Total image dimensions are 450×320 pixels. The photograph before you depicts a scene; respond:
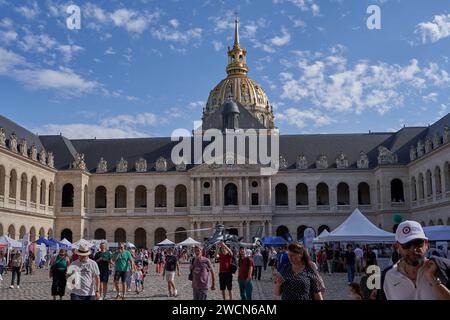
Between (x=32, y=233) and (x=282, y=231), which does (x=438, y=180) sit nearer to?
(x=282, y=231)

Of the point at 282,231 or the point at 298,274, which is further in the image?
the point at 282,231

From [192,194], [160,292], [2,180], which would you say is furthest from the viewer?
[192,194]

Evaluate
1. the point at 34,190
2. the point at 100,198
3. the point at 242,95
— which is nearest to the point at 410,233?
the point at 34,190

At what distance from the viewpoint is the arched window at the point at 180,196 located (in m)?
59.3

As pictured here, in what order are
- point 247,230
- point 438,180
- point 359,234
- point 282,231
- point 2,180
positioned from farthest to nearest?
point 282,231 → point 247,230 → point 438,180 → point 2,180 → point 359,234

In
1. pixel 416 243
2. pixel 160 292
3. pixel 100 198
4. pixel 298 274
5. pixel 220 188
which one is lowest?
pixel 160 292

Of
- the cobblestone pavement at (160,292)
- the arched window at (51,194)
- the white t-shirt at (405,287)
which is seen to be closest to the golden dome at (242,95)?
the arched window at (51,194)

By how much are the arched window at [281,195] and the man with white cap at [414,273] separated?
5444 centimetres

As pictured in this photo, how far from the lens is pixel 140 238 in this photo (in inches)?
2357

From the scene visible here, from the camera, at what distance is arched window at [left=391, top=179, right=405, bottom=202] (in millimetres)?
54447

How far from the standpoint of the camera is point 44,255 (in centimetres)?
3866

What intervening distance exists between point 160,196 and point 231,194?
8434 millimetres
